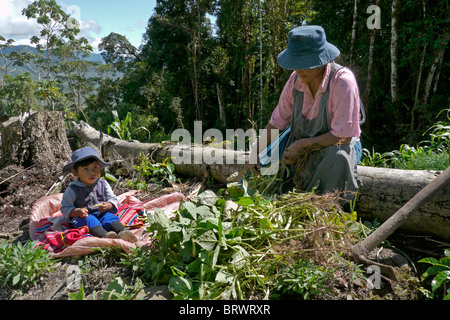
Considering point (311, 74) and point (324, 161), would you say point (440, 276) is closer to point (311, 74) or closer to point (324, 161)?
point (324, 161)

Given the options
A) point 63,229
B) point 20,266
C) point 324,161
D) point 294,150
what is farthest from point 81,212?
point 324,161

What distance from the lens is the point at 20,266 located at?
73.9 inches

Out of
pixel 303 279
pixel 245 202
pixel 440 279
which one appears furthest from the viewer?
pixel 245 202

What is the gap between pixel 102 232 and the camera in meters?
2.43

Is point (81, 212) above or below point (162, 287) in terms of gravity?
Result: above

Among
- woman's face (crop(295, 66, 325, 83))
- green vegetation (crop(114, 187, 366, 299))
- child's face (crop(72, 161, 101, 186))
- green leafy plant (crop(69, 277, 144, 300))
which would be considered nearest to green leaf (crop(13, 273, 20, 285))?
green leafy plant (crop(69, 277, 144, 300))

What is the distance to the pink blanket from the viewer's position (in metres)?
2.21

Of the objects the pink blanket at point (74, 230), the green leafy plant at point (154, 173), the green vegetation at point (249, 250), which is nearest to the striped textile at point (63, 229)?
the pink blanket at point (74, 230)

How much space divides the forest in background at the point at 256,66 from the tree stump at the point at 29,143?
1.11m

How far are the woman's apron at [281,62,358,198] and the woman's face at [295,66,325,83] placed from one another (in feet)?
0.24

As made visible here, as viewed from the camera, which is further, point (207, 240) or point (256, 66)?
point (256, 66)

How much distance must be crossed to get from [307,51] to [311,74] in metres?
0.16

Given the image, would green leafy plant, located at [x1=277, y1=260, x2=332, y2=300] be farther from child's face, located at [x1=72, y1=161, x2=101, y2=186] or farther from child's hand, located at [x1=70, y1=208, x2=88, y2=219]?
child's face, located at [x1=72, y1=161, x2=101, y2=186]
